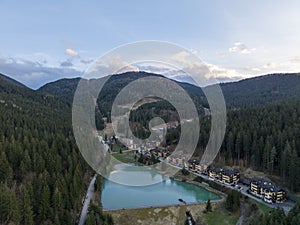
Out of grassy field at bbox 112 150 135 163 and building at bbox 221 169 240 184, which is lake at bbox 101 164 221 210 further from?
grassy field at bbox 112 150 135 163

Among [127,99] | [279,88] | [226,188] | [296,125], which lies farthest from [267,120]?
[279,88]

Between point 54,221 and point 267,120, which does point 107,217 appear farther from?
point 267,120

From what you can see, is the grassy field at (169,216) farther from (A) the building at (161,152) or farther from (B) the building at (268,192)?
(A) the building at (161,152)

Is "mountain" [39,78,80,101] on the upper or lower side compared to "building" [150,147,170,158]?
upper

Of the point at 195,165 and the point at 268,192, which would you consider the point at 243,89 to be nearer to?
the point at 195,165

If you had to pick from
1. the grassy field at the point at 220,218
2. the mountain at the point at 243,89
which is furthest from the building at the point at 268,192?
the mountain at the point at 243,89

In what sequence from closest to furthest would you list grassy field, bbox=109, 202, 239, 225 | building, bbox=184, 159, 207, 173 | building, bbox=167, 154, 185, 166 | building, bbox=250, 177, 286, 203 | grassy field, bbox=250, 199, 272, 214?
grassy field, bbox=109, 202, 239, 225 → grassy field, bbox=250, 199, 272, 214 → building, bbox=250, 177, 286, 203 → building, bbox=184, 159, 207, 173 → building, bbox=167, 154, 185, 166

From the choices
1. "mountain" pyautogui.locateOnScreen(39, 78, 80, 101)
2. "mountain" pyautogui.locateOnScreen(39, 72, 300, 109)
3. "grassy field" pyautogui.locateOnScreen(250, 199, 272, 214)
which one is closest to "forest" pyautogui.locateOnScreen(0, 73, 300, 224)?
"grassy field" pyautogui.locateOnScreen(250, 199, 272, 214)
